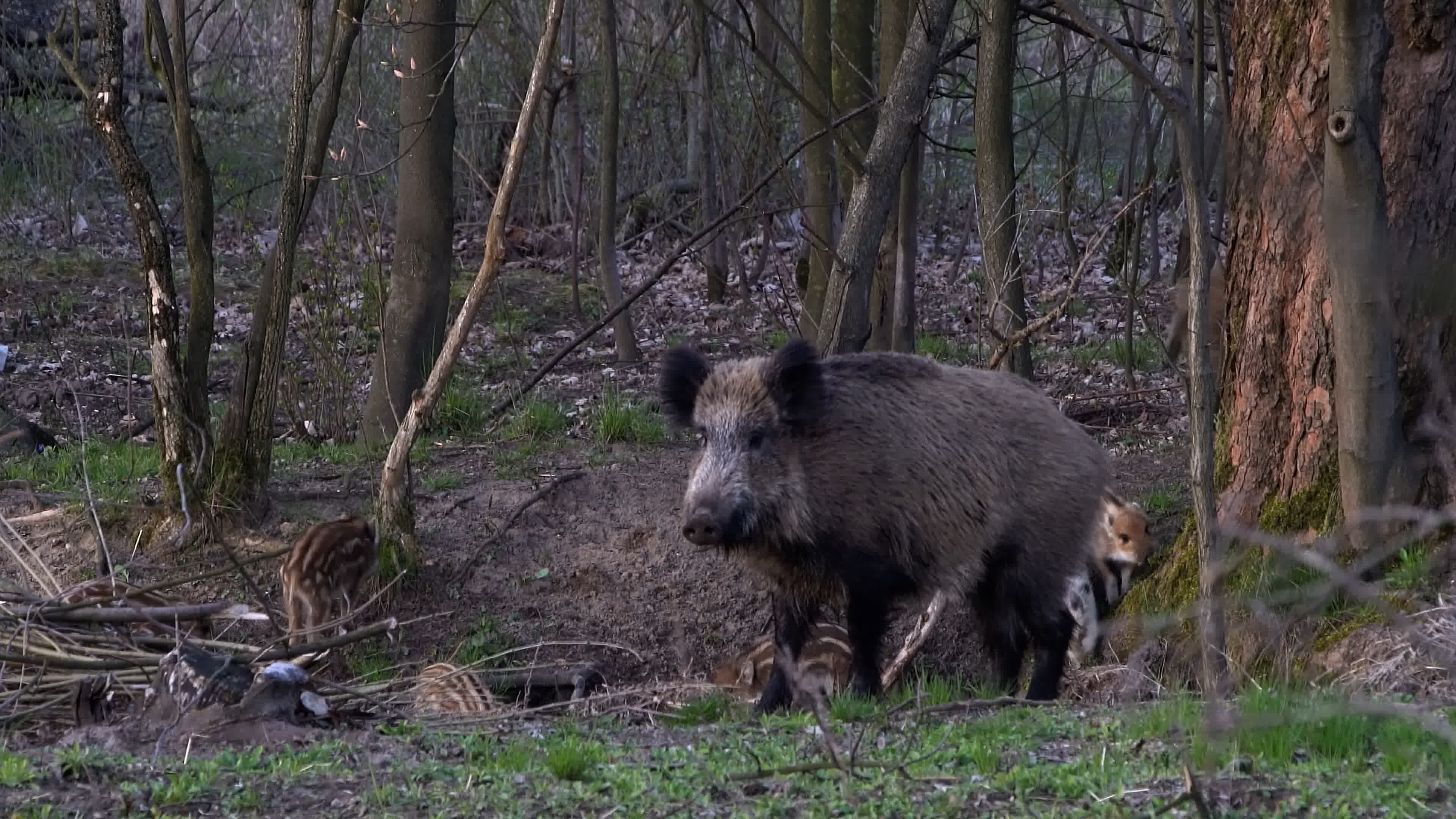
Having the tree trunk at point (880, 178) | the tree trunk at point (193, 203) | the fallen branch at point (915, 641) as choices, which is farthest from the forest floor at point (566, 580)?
the tree trunk at point (880, 178)

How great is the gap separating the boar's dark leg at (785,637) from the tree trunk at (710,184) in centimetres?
801

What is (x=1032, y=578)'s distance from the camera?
7.01 meters

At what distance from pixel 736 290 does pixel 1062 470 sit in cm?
1020

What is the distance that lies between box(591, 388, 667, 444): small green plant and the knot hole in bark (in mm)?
5490

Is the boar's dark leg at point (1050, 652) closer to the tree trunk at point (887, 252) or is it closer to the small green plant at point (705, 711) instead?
the small green plant at point (705, 711)

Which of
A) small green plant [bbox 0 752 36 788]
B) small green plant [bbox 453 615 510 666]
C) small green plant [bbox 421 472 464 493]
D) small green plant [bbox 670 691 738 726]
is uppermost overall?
small green plant [bbox 421 472 464 493]

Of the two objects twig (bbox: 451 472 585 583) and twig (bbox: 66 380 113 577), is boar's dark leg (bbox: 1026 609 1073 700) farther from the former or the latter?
twig (bbox: 66 380 113 577)

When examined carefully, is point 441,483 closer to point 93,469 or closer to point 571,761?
point 93,469

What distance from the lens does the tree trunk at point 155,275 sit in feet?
27.6

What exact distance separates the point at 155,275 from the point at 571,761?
531cm

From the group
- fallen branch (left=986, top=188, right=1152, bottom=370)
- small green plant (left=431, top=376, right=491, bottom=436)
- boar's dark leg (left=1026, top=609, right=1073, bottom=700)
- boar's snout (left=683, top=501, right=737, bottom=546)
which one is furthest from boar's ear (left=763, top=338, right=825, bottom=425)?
small green plant (left=431, top=376, right=491, bottom=436)

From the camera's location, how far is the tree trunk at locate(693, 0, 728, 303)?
15.3 metres

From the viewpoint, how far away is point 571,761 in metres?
4.45

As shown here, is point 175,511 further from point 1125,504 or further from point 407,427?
point 1125,504
